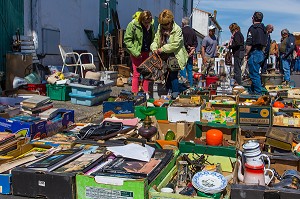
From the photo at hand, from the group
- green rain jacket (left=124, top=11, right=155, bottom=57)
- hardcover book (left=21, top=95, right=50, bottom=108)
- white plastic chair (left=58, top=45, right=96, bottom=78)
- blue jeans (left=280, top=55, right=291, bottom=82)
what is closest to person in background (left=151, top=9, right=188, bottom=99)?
green rain jacket (left=124, top=11, right=155, bottom=57)

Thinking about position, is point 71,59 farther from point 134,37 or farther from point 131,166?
point 131,166

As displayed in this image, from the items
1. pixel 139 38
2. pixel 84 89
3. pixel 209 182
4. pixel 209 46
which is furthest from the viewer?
pixel 209 46

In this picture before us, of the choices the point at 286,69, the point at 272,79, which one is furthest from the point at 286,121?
the point at 286,69

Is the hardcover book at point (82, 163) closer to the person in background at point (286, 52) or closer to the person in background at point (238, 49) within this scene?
the person in background at point (238, 49)

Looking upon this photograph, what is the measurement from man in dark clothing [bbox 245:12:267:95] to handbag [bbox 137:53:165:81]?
244 centimetres

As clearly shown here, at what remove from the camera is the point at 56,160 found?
11.6 feet

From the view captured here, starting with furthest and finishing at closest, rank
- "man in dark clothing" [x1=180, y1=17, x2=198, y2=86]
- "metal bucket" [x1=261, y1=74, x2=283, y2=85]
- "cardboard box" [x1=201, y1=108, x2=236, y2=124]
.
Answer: "metal bucket" [x1=261, y1=74, x2=283, y2=85] → "man in dark clothing" [x1=180, y1=17, x2=198, y2=86] → "cardboard box" [x1=201, y1=108, x2=236, y2=124]

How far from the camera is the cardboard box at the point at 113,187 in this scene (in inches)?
119

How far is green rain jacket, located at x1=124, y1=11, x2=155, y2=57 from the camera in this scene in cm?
773

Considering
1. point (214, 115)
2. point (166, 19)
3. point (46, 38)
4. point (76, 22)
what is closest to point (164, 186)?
point (214, 115)

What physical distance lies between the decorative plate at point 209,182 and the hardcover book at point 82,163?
886 millimetres

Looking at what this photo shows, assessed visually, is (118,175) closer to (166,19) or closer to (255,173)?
(255,173)

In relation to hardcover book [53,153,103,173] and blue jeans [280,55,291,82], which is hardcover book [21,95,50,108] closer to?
hardcover book [53,153,103,173]

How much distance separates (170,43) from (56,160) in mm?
4277
